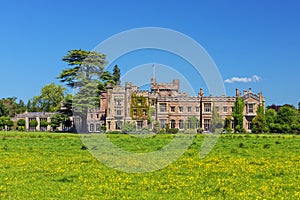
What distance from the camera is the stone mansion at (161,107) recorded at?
7312 cm

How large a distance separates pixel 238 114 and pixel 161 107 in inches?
532

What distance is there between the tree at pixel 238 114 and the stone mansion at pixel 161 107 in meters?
1.45

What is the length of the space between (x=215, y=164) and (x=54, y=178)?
693cm

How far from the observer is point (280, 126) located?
71812 mm

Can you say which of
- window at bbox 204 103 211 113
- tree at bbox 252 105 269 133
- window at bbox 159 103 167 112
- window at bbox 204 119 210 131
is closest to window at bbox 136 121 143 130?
window at bbox 159 103 167 112

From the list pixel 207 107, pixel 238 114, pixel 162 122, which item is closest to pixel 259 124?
pixel 238 114

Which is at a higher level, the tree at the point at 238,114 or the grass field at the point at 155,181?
the tree at the point at 238,114

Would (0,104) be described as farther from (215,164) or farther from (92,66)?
(215,164)

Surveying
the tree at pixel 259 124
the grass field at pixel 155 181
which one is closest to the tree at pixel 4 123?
the tree at pixel 259 124

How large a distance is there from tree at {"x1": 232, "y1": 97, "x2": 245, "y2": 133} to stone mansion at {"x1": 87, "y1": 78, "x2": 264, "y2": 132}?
145cm

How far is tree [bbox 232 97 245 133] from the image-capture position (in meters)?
72.8

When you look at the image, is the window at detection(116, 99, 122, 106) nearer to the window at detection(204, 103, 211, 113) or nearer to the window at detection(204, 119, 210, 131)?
the window at detection(204, 103, 211, 113)

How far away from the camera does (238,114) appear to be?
73.8 m

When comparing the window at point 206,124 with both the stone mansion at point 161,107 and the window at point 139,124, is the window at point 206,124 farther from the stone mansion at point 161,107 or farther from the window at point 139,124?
the window at point 139,124
